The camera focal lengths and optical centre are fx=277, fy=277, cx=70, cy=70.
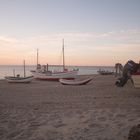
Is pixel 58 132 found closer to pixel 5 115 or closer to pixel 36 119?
pixel 36 119

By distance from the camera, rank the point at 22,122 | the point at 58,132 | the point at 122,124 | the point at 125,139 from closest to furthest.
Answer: the point at 125,139 < the point at 58,132 < the point at 122,124 < the point at 22,122

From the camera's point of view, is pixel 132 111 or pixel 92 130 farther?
pixel 132 111

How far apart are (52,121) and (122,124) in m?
2.62

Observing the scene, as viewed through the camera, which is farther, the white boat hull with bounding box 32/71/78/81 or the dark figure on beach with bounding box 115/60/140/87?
the white boat hull with bounding box 32/71/78/81

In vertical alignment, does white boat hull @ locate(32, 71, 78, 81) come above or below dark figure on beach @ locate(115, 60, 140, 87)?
below

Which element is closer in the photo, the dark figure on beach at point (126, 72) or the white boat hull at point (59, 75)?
the dark figure on beach at point (126, 72)

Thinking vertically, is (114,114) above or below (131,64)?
below

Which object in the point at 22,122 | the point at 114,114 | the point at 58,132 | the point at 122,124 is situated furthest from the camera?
the point at 114,114

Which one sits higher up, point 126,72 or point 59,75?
point 126,72

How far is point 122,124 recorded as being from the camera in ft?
31.1

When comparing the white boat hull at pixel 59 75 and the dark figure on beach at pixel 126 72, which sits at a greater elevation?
the dark figure on beach at pixel 126 72

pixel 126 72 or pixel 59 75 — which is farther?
pixel 59 75

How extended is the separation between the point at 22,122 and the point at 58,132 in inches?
79.7

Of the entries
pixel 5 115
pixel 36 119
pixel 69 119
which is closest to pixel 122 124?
pixel 69 119
